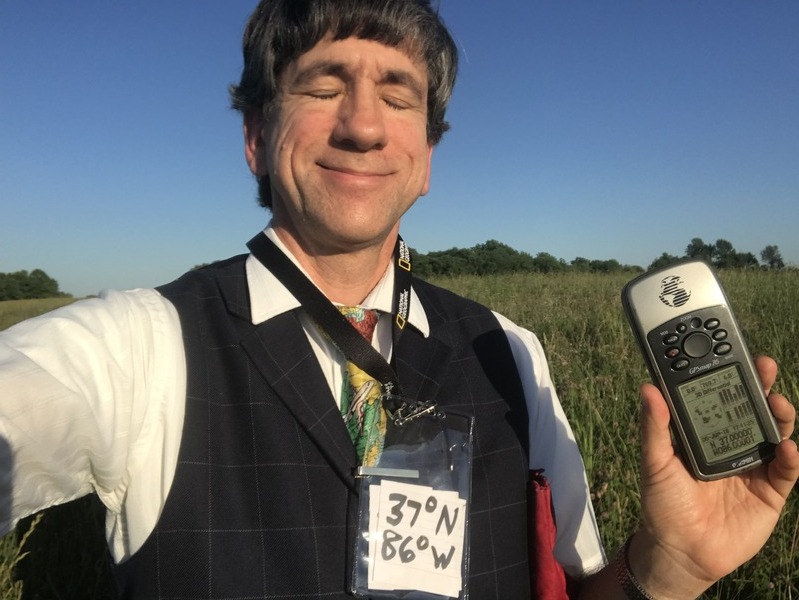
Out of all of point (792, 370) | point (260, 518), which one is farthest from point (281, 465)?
point (792, 370)

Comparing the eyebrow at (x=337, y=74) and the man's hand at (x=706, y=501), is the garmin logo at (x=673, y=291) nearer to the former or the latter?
the man's hand at (x=706, y=501)

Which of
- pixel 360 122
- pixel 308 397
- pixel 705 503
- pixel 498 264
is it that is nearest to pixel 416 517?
pixel 308 397

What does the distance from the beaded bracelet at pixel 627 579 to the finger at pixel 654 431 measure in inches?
11.6

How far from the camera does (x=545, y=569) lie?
1363 millimetres

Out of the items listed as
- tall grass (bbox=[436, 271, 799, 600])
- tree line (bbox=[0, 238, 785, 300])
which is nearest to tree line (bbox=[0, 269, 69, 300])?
tree line (bbox=[0, 238, 785, 300])

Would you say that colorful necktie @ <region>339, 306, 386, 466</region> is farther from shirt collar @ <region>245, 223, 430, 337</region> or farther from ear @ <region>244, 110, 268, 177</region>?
ear @ <region>244, 110, 268, 177</region>

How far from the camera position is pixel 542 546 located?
4.53 ft

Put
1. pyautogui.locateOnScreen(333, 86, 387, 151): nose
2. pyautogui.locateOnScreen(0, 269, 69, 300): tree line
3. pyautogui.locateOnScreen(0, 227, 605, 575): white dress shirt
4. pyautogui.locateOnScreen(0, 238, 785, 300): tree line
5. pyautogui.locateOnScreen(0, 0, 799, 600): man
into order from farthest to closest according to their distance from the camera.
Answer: pyautogui.locateOnScreen(0, 269, 69, 300): tree line, pyautogui.locateOnScreen(0, 238, 785, 300): tree line, pyautogui.locateOnScreen(333, 86, 387, 151): nose, pyautogui.locateOnScreen(0, 0, 799, 600): man, pyautogui.locateOnScreen(0, 227, 605, 575): white dress shirt

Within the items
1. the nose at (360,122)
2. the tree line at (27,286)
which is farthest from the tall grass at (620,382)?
the tree line at (27,286)

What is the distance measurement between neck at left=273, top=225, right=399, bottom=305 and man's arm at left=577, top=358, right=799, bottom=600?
0.80 metres

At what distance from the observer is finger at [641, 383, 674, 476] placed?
1.08 meters

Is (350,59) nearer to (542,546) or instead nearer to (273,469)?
(273,469)

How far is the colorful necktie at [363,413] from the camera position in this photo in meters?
1.26

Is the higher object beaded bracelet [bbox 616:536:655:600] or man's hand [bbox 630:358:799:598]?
man's hand [bbox 630:358:799:598]
